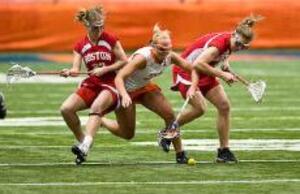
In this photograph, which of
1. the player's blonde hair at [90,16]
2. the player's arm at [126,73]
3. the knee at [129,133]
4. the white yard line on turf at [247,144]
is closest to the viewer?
the player's arm at [126,73]

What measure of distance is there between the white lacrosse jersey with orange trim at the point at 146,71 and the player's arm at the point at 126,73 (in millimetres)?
63

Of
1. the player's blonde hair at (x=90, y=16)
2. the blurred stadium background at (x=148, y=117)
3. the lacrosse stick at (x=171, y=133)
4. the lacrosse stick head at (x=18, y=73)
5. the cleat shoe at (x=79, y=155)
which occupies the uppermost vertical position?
the player's blonde hair at (x=90, y=16)

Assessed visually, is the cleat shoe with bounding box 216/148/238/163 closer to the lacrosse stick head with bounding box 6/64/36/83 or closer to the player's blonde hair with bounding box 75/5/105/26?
the player's blonde hair with bounding box 75/5/105/26

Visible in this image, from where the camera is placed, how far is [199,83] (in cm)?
1290

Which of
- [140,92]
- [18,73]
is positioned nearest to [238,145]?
[140,92]

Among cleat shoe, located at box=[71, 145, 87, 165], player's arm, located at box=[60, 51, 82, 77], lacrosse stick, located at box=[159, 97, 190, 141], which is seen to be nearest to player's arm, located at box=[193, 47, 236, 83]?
lacrosse stick, located at box=[159, 97, 190, 141]

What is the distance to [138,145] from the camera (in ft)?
47.2

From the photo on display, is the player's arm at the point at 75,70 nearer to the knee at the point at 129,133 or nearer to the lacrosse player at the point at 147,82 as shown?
the lacrosse player at the point at 147,82

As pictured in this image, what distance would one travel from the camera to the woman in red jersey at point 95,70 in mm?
12383

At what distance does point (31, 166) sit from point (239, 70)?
1463 cm

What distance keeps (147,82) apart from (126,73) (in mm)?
420

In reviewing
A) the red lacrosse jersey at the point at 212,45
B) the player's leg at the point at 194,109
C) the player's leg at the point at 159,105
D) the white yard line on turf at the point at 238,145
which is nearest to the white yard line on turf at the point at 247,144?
the white yard line on turf at the point at 238,145

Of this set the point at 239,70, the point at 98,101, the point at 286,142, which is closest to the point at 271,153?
the point at 286,142

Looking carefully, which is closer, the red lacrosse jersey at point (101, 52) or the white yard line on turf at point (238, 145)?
the red lacrosse jersey at point (101, 52)
